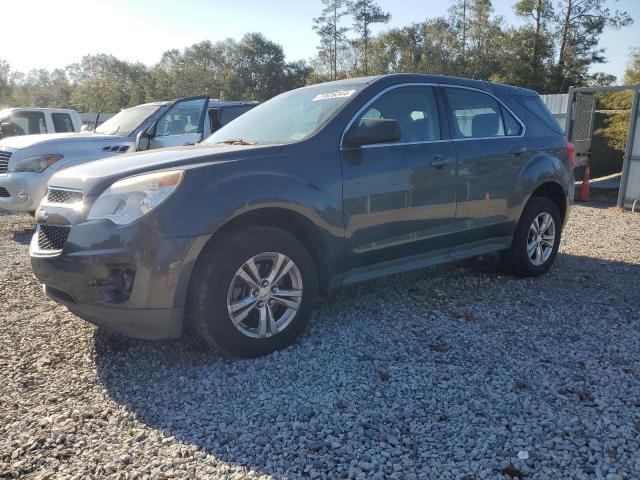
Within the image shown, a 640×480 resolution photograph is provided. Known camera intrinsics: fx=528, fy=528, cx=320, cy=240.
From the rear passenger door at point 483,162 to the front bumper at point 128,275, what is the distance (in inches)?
95.3

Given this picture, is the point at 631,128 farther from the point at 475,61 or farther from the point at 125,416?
the point at 475,61

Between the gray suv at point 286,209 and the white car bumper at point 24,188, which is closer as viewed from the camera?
Result: the gray suv at point 286,209

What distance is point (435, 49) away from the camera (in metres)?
46.6

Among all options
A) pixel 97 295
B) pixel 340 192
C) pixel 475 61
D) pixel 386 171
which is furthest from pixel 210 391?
pixel 475 61

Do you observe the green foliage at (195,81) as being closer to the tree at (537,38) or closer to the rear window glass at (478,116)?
the tree at (537,38)

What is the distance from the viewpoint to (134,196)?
121 inches

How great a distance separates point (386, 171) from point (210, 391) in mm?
1974

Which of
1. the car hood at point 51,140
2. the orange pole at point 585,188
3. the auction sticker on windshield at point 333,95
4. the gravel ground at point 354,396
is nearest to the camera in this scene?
the gravel ground at point 354,396

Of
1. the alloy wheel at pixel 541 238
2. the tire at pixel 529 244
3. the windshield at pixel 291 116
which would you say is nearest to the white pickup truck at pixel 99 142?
the windshield at pixel 291 116

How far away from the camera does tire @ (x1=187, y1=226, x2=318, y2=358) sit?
317 centimetres

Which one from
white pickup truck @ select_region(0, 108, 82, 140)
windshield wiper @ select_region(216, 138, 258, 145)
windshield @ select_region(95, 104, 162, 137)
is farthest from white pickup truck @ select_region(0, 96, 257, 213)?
white pickup truck @ select_region(0, 108, 82, 140)

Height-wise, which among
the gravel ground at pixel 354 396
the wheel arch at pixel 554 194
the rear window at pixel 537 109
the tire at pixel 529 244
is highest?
the rear window at pixel 537 109

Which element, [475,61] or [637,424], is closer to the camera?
[637,424]

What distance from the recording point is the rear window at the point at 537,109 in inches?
204
